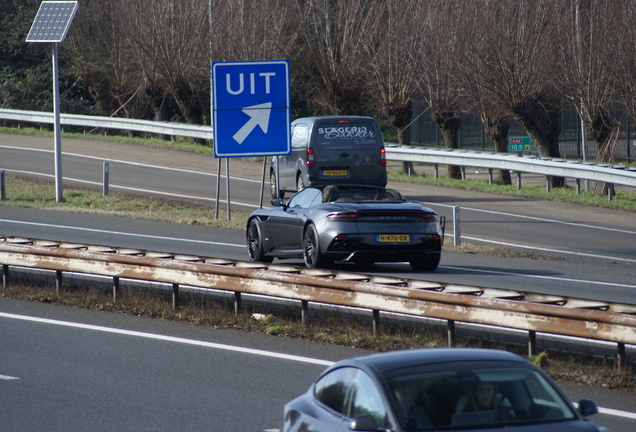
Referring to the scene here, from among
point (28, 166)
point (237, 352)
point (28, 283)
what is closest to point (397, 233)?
point (237, 352)

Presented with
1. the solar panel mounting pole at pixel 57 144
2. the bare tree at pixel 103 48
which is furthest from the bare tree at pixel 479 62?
the bare tree at pixel 103 48

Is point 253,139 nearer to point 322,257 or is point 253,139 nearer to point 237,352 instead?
point 322,257

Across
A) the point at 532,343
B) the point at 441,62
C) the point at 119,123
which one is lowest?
the point at 532,343

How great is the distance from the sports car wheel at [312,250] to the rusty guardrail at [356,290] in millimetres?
2186

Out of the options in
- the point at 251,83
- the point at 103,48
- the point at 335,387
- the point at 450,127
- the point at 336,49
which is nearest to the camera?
the point at 335,387

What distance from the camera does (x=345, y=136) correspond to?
70.3ft

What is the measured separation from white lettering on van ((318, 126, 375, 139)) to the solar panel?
8819 millimetres

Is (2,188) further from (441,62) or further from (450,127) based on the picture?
(450,127)

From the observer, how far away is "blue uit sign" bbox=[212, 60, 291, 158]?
63.9 ft

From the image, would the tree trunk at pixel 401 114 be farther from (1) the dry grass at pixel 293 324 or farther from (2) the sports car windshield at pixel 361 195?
(1) the dry grass at pixel 293 324

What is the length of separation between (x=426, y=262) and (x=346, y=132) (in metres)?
8.19

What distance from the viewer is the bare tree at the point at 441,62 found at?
31.0m

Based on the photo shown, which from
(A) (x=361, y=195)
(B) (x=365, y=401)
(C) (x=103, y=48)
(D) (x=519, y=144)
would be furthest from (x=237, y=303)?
(C) (x=103, y=48)

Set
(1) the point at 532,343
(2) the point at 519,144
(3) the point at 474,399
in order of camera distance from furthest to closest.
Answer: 1. (2) the point at 519,144
2. (1) the point at 532,343
3. (3) the point at 474,399
